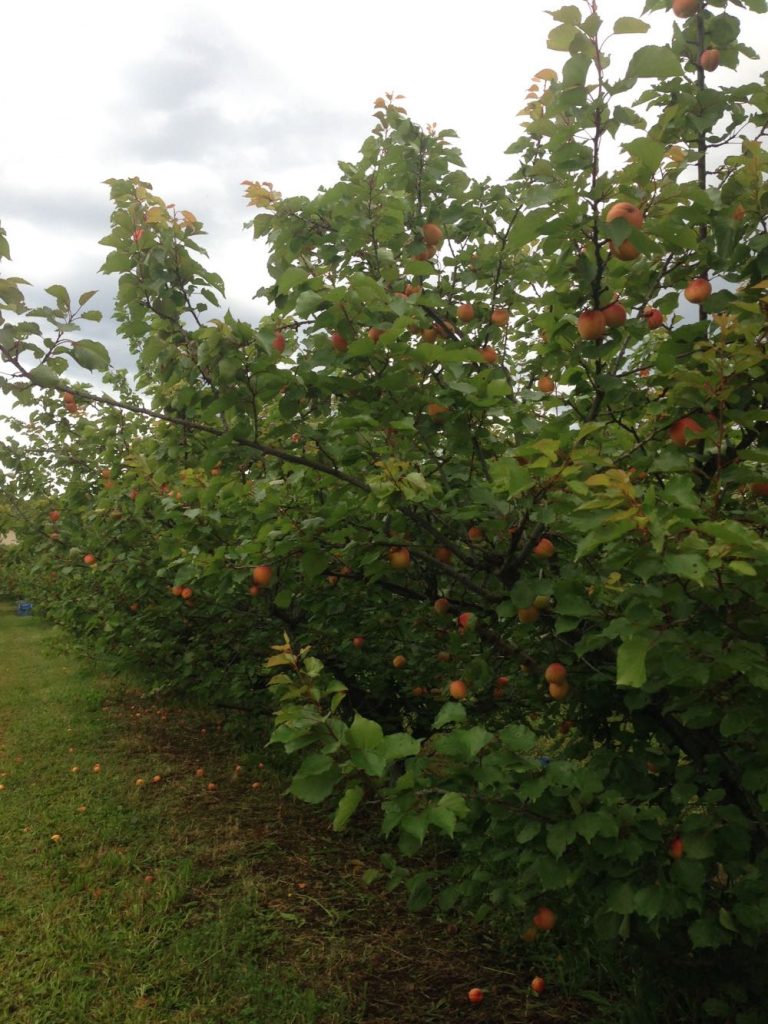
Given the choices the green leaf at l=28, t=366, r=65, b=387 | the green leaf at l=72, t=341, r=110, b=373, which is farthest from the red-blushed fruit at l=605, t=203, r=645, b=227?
the green leaf at l=28, t=366, r=65, b=387

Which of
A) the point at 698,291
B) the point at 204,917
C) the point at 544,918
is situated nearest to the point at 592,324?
the point at 698,291

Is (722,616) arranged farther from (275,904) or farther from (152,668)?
(152,668)

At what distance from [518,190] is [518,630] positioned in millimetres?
2017

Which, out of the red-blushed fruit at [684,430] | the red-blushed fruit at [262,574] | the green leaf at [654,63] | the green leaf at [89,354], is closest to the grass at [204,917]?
the red-blushed fruit at [262,574]

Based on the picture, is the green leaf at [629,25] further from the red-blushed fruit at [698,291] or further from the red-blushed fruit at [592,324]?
the red-blushed fruit at [698,291]

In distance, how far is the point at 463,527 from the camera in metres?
2.65

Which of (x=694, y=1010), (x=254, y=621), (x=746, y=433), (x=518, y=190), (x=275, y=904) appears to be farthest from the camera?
(x=254, y=621)

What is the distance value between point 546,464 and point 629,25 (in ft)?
3.51

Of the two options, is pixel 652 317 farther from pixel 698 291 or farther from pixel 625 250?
pixel 625 250

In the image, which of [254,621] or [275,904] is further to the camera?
[254,621]

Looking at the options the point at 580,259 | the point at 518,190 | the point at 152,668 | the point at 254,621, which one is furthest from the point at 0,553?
the point at 580,259

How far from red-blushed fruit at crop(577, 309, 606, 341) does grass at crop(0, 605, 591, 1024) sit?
103 inches

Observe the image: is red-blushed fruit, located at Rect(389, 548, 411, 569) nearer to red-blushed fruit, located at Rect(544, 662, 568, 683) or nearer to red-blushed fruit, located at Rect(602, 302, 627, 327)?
red-blushed fruit, located at Rect(544, 662, 568, 683)

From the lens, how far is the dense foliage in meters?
1.80
